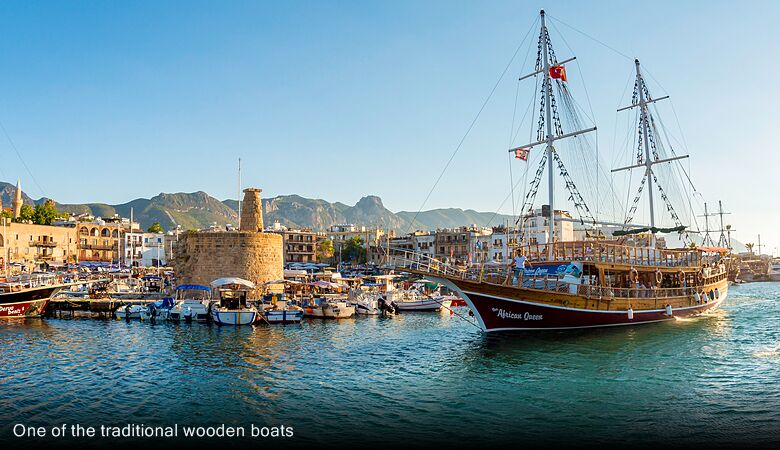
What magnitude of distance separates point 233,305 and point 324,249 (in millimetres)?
64280

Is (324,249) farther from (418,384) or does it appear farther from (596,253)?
(418,384)

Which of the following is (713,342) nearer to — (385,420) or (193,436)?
(385,420)

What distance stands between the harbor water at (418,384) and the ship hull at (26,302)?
8407mm

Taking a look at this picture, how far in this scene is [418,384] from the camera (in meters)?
16.7

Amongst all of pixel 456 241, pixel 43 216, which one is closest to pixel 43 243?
pixel 43 216

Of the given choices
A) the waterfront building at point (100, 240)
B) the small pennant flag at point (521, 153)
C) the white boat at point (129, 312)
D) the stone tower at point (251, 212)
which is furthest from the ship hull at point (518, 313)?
the waterfront building at point (100, 240)

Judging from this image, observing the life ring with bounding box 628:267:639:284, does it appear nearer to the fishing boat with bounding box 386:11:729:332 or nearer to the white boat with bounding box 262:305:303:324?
the fishing boat with bounding box 386:11:729:332

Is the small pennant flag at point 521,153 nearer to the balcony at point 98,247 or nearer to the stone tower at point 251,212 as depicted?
the stone tower at point 251,212

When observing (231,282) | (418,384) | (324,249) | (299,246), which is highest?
(299,246)

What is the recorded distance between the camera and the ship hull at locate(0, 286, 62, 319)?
1363 inches

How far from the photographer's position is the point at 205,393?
51.7ft

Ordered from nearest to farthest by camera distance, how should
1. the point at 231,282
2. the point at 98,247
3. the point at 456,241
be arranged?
the point at 231,282
the point at 98,247
the point at 456,241

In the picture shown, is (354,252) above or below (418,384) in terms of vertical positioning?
above

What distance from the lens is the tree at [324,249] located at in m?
98.0
